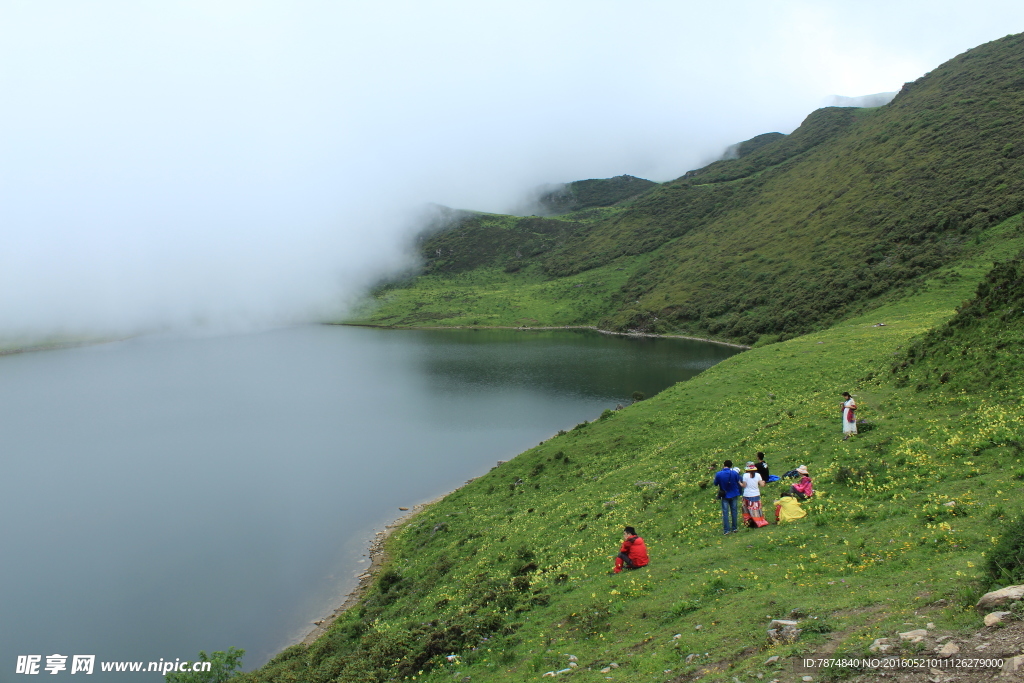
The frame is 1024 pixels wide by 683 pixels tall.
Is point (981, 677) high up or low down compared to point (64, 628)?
up

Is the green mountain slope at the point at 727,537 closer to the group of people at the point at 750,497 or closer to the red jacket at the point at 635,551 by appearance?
the red jacket at the point at 635,551

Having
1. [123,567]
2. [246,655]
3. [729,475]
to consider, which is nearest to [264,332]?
[123,567]

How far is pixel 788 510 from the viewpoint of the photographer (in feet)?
58.5

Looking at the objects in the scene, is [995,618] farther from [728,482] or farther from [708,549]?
[708,549]

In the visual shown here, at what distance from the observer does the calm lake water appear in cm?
3191

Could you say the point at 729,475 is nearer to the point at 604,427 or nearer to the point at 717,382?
the point at 604,427

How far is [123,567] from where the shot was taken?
36.8 m

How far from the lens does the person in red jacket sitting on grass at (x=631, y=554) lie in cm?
1816

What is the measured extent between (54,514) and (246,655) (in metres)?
29.8

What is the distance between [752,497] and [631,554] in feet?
14.8

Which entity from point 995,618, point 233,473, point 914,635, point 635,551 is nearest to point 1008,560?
point 995,618

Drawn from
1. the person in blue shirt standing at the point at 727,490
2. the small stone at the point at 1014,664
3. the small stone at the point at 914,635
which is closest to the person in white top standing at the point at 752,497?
the person in blue shirt standing at the point at 727,490

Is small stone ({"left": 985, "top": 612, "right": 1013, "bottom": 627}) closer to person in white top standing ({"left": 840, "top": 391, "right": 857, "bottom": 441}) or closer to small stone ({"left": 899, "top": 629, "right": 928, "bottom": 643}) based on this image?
small stone ({"left": 899, "top": 629, "right": 928, "bottom": 643})

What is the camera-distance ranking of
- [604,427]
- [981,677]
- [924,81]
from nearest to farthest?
[981,677] < [604,427] < [924,81]
